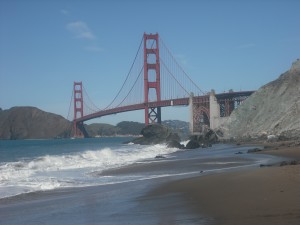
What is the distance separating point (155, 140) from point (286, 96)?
66.8 feet

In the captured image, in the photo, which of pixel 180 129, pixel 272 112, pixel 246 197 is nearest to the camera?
pixel 246 197

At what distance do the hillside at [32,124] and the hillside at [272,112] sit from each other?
84010 millimetres

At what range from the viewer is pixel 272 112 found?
45938mm

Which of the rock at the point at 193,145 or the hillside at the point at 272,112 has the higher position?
the hillside at the point at 272,112

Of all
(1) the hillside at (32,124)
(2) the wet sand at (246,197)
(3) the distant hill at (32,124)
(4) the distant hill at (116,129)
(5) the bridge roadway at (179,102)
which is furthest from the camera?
(4) the distant hill at (116,129)

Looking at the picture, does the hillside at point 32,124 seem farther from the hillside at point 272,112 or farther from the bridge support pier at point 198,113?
the hillside at point 272,112

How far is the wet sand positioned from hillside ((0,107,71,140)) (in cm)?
12090

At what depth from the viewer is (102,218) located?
705cm

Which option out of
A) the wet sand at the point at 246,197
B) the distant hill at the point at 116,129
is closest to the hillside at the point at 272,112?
the wet sand at the point at 246,197

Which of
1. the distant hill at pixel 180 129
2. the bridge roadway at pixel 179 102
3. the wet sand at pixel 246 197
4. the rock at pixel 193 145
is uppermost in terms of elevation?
the bridge roadway at pixel 179 102

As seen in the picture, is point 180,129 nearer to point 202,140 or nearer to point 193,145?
point 202,140

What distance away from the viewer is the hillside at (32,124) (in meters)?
130

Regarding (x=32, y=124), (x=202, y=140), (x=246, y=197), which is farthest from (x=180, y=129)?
(x=246, y=197)

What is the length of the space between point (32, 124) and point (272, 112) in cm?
9939
